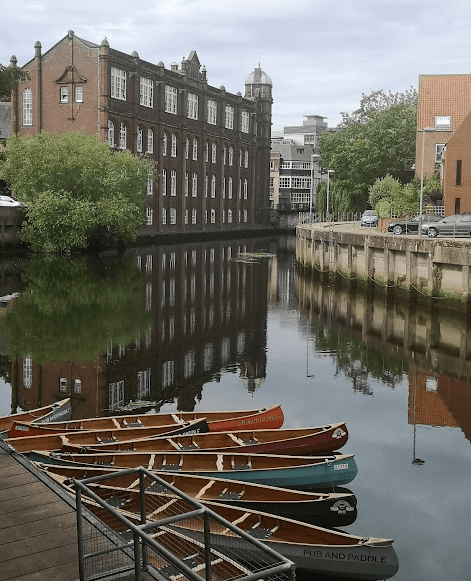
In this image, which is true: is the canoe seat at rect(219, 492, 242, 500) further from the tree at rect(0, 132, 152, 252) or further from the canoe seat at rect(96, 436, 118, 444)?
the tree at rect(0, 132, 152, 252)

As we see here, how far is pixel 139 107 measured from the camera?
80125mm

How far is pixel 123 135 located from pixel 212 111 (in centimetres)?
2297

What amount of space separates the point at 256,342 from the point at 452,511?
16.4m

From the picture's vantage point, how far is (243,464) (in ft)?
44.7

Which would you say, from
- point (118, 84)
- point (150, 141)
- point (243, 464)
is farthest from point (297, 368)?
point (150, 141)

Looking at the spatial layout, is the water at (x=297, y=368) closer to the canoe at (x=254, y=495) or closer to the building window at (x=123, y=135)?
the canoe at (x=254, y=495)

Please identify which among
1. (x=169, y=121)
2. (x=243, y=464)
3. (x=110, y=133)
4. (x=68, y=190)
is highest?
(x=169, y=121)

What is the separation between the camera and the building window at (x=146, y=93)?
266 ft

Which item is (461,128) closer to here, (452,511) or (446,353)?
(446,353)

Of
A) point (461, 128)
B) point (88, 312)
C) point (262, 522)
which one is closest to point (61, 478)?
point (262, 522)

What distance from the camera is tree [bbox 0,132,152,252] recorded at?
59.4 m

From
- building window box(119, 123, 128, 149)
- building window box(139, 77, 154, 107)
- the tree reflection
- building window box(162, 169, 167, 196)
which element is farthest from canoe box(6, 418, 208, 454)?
building window box(162, 169, 167, 196)

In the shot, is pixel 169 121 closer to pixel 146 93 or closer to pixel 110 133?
pixel 146 93

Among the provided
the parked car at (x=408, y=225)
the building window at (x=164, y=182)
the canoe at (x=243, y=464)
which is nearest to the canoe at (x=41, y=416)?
the canoe at (x=243, y=464)
